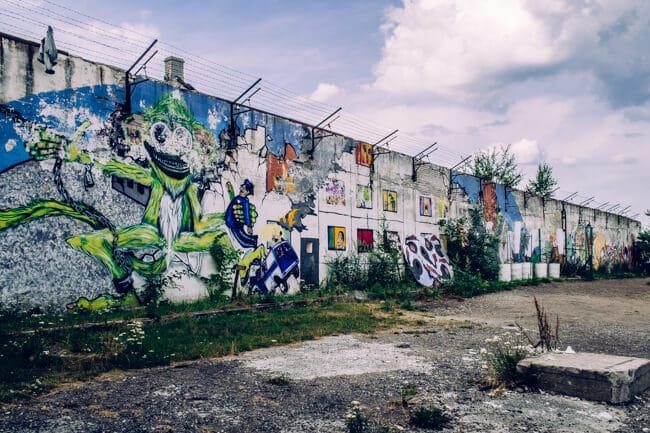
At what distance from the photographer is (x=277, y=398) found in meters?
4.63

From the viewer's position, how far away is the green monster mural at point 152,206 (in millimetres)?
8602

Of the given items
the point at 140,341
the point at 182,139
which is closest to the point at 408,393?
the point at 140,341

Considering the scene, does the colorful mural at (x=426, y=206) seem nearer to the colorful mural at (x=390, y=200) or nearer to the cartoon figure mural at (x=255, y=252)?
the colorful mural at (x=390, y=200)

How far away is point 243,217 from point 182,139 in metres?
2.35

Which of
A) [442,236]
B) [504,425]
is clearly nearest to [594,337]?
[504,425]

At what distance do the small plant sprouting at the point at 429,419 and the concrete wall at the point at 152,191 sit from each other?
6.82 m

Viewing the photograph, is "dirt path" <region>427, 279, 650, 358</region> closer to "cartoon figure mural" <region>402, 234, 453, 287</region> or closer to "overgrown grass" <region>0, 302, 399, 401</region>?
"cartoon figure mural" <region>402, 234, 453, 287</region>

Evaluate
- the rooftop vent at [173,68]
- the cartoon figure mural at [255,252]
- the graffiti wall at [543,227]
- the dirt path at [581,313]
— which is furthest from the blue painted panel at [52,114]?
the graffiti wall at [543,227]

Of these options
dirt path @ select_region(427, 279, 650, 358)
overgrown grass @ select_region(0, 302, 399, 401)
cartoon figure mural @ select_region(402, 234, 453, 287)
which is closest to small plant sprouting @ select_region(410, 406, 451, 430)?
overgrown grass @ select_region(0, 302, 399, 401)

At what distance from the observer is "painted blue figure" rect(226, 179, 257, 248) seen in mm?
11562

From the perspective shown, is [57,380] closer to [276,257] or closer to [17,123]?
[17,123]

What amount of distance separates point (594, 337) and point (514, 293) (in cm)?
881

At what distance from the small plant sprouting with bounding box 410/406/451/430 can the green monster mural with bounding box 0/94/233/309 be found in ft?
22.4

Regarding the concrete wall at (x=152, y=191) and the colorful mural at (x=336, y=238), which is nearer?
the concrete wall at (x=152, y=191)
